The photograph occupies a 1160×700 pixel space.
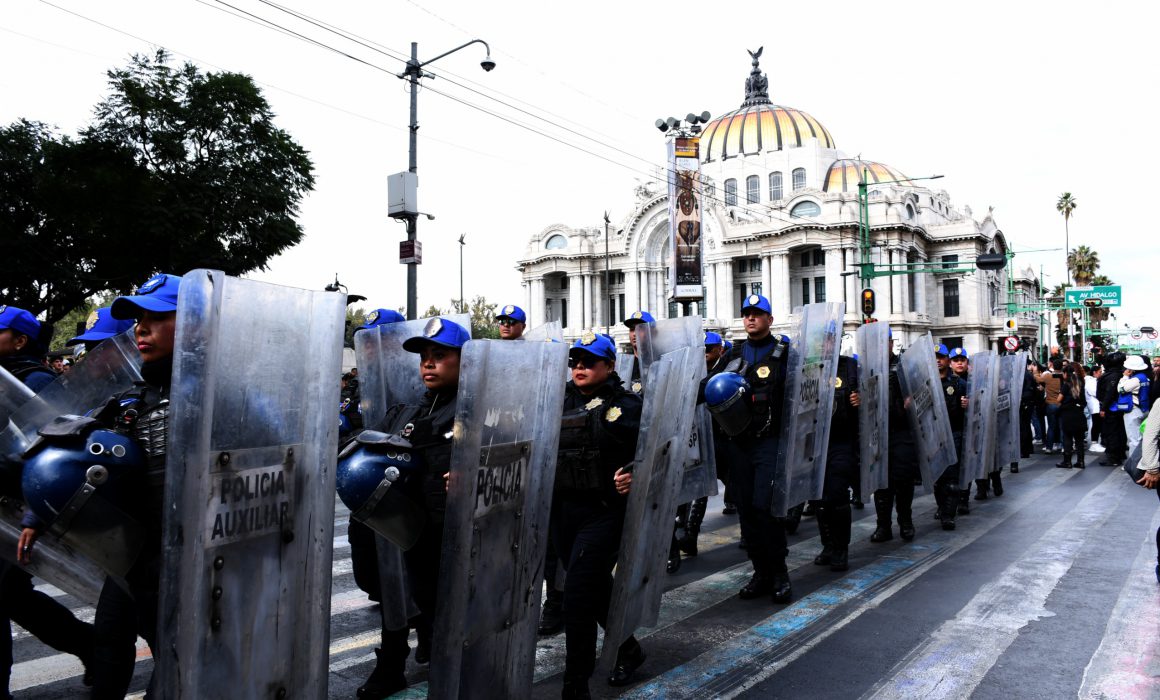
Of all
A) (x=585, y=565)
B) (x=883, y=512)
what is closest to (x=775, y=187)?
(x=883, y=512)

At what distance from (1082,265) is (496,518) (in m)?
82.0

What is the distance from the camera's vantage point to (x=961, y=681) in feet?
12.4

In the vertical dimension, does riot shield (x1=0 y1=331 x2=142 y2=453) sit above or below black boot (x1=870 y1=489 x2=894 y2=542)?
above

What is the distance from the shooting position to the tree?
1936cm

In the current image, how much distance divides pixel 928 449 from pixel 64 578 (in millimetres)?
6645

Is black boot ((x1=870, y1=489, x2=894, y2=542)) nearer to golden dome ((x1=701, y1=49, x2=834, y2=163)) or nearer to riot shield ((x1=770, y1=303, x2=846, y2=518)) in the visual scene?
riot shield ((x1=770, y1=303, x2=846, y2=518))

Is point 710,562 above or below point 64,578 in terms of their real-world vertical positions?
below

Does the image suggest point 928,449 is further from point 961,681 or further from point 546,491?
point 546,491

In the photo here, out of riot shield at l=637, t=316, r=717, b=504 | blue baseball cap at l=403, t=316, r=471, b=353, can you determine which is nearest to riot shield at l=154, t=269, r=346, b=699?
blue baseball cap at l=403, t=316, r=471, b=353

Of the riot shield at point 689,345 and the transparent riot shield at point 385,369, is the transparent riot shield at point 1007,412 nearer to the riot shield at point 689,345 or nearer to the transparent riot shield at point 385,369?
the riot shield at point 689,345

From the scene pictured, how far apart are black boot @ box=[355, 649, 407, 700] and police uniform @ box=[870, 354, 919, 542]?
4.79m

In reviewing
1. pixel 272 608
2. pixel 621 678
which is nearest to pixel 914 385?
pixel 621 678

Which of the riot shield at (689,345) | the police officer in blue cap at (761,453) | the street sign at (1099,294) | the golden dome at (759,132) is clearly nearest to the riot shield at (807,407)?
the police officer in blue cap at (761,453)

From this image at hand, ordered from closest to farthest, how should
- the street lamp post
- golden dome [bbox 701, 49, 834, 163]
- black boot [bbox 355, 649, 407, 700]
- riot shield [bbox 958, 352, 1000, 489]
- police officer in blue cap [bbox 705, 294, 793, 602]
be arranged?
black boot [bbox 355, 649, 407, 700]
police officer in blue cap [bbox 705, 294, 793, 602]
riot shield [bbox 958, 352, 1000, 489]
the street lamp post
golden dome [bbox 701, 49, 834, 163]
